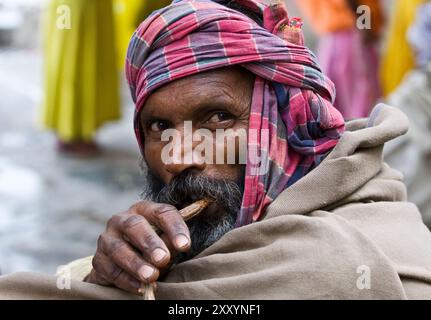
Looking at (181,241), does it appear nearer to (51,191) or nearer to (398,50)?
(51,191)

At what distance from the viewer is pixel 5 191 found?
766cm

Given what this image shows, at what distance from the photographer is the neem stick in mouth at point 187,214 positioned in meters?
2.03

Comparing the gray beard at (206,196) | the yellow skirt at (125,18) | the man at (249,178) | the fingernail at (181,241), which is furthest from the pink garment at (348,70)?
the fingernail at (181,241)

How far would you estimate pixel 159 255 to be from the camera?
199cm

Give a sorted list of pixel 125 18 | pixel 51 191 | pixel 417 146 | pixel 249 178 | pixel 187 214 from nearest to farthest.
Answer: pixel 187 214 < pixel 249 178 < pixel 417 146 < pixel 51 191 < pixel 125 18

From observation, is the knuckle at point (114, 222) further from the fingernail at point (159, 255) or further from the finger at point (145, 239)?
the fingernail at point (159, 255)

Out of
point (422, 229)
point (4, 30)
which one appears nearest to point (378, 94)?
point (422, 229)

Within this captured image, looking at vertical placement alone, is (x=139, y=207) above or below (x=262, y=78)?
below

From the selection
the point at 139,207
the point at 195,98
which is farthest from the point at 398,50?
the point at 139,207

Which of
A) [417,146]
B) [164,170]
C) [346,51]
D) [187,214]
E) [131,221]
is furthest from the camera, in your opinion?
[346,51]

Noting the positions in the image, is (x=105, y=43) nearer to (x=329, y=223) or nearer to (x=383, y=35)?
(x=383, y=35)

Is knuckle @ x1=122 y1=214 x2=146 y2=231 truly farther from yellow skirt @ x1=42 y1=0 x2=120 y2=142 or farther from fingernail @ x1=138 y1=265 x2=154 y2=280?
yellow skirt @ x1=42 y1=0 x2=120 y2=142

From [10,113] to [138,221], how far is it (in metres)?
9.63

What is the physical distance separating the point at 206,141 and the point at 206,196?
0.57 ft
